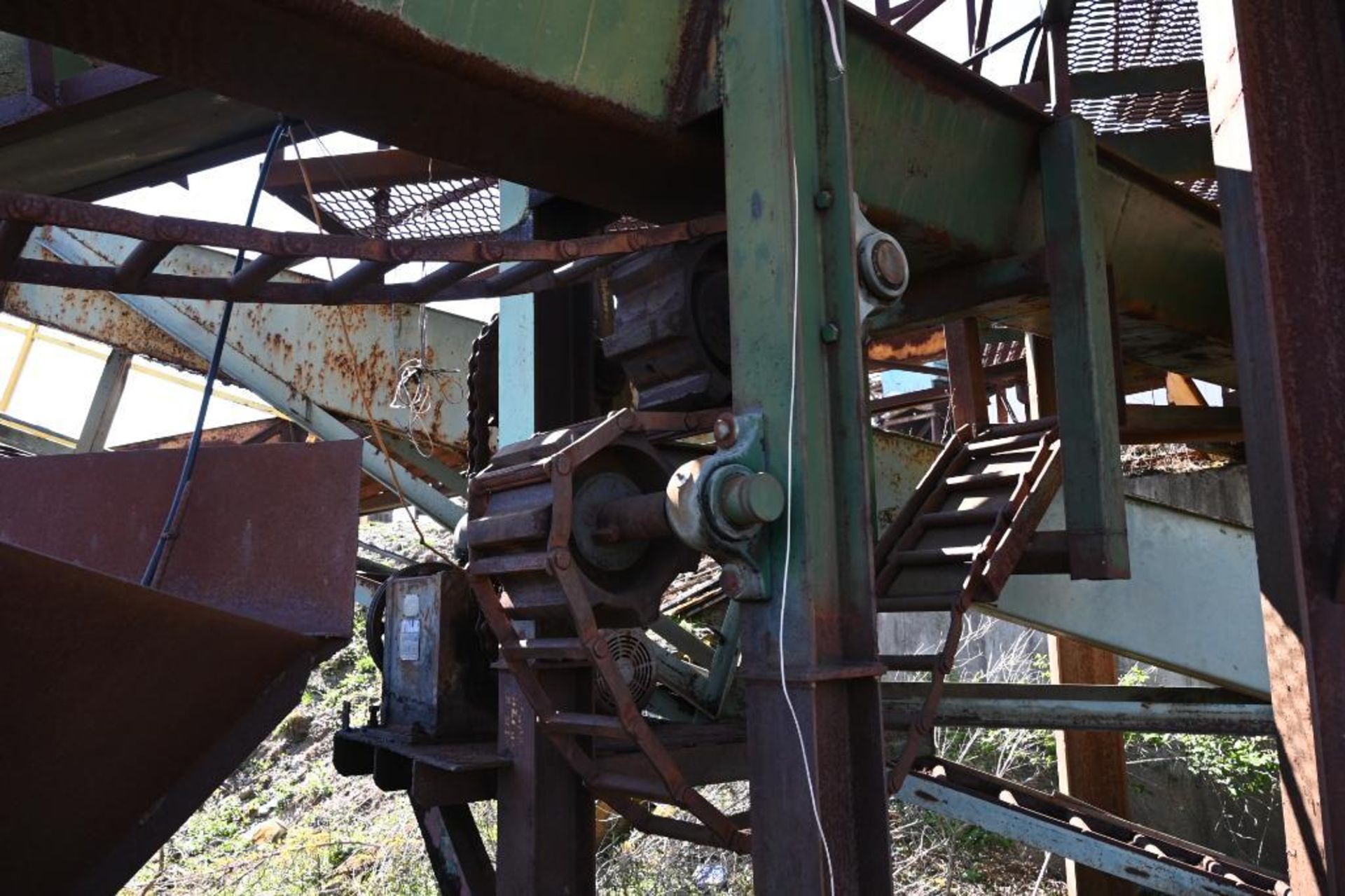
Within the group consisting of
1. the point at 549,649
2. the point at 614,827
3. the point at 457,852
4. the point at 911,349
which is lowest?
the point at 614,827

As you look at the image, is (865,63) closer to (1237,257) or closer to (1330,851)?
(1237,257)

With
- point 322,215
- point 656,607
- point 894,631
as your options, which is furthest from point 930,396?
point 656,607

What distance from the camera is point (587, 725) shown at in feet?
7.72

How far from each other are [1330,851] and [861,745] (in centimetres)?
131

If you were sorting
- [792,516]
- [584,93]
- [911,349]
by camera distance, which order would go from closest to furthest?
1. [792,516]
2. [584,93]
3. [911,349]

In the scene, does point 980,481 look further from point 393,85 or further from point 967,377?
point 393,85

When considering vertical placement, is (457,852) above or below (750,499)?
below

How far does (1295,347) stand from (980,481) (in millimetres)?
1545

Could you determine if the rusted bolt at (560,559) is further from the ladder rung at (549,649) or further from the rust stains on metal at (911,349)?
the rust stains on metal at (911,349)

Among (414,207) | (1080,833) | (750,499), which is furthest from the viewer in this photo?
(414,207)

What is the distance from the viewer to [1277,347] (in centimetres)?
275

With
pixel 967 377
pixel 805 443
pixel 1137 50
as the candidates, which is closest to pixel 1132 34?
pixel 1137 50

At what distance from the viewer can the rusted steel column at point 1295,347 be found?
2.62 meters

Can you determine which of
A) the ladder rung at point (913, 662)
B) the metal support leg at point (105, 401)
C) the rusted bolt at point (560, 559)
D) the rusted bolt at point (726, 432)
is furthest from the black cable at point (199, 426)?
the metal support leg at point (105, 401)
